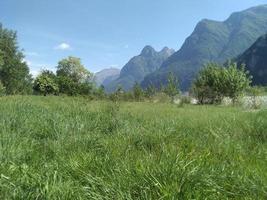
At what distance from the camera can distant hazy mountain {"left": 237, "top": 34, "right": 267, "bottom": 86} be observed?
17188 cm

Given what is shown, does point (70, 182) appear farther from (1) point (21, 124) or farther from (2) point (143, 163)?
(1) point (21, 124)

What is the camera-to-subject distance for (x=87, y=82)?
6662 cm

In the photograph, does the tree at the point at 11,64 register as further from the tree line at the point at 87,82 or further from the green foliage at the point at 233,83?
the green foliage at the point at 233,83

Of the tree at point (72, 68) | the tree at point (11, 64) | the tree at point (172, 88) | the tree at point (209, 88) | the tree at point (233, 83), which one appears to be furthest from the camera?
the tree at point (72, 68)

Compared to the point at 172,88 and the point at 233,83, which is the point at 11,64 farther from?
the point at 233,83

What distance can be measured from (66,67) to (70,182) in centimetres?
8162

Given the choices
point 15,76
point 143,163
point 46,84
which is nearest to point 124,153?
point 143,163

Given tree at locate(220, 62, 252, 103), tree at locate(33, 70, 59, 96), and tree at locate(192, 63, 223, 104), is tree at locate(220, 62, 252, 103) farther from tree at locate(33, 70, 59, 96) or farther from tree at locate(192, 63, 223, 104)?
tree at locate(33, 70, 59, 96)

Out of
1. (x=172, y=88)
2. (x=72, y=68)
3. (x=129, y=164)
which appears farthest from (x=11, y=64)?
(x=129, y=164)

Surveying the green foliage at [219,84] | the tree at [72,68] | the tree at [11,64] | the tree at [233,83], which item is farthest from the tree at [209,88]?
the tree at [72,68]

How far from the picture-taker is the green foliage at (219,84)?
117ft

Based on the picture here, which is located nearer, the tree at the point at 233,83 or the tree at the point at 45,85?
the tree at the point at 233,83

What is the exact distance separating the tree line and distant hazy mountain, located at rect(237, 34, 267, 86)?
10489cm

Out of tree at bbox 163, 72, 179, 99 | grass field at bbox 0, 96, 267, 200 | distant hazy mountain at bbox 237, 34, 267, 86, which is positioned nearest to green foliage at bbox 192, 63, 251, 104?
tree at bbox 163, 72, 179, 99
